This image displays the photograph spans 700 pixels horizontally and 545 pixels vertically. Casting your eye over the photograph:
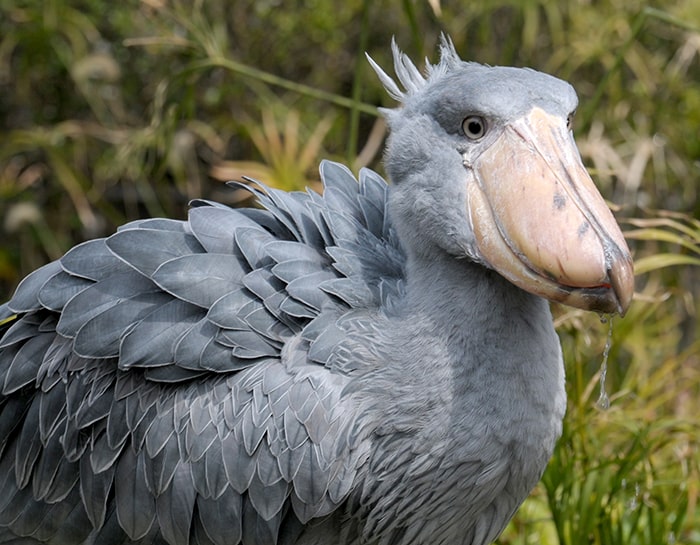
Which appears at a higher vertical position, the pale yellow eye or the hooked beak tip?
the pale yellow eye

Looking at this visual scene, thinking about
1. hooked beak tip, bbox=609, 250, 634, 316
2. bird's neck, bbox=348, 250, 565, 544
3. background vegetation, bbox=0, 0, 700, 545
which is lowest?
background vegetation, bbox=0, 0, 700, 545

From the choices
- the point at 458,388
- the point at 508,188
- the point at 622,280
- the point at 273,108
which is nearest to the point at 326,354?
the point at 458,388

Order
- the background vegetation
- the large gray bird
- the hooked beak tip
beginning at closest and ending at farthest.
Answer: the hooked beak tip
the large gray bird
the background vegetation

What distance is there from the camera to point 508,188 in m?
2.30

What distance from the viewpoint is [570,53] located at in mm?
6879

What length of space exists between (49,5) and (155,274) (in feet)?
13.5

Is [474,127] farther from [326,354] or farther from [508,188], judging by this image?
[326,354]

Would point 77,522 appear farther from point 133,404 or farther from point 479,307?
point 479,307

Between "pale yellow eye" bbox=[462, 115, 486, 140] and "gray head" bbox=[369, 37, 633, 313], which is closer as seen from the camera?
"gray head" bbox=[369, 37, 633, 313]

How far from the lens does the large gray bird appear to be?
2391 millimetres

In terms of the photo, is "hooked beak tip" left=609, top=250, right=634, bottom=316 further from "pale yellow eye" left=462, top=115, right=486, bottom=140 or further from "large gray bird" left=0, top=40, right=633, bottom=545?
"pale yellow eye" left=462, top=115, right=486, bottom=140

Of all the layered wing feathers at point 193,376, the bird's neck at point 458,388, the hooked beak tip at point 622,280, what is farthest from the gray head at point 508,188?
the layered wing feathers at point 193,376

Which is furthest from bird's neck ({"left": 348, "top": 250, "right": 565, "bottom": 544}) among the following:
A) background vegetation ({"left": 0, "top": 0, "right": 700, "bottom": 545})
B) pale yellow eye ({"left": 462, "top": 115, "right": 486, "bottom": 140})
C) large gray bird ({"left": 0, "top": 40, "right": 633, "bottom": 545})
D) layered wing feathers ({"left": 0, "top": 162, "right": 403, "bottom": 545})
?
background vegetation ({"left": 0, "top": 0, "right": 700, "bottom": 545})

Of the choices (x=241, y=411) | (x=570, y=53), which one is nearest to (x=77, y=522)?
(x=241, y=411)
